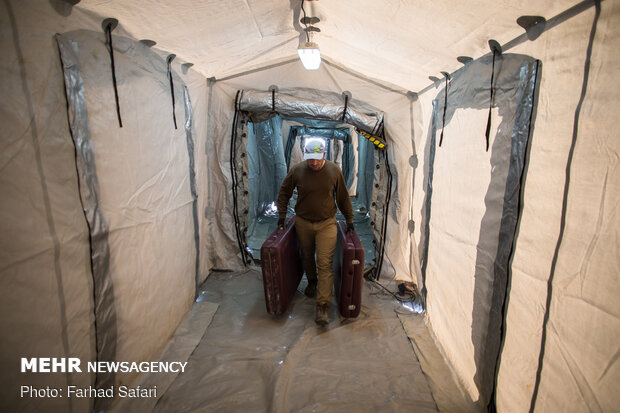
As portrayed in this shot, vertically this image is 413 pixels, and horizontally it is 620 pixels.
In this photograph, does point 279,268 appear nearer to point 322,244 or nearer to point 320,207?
point 322,244

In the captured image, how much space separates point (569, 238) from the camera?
1055 mm

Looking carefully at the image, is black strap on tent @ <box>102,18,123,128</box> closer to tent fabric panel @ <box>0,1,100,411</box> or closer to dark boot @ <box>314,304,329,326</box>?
tent fabric panel @ <box>0,1,100,411</box>

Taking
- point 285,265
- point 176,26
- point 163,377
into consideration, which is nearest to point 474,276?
point 285,265

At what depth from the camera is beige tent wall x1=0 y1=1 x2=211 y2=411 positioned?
3.38 feet

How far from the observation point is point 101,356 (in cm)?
147

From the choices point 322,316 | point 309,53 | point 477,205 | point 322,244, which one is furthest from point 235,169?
point 477,205

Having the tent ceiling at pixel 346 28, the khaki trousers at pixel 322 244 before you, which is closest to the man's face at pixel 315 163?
the khaki trousers at pixel 322 244

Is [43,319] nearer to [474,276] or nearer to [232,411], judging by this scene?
[232,411]

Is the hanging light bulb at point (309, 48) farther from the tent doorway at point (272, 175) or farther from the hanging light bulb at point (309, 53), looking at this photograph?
the tent doorway at point (272, 175)

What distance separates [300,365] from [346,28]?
2206mm

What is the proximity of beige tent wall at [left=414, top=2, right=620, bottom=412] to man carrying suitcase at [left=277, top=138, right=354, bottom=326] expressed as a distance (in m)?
1.34

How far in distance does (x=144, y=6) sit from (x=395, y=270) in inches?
117

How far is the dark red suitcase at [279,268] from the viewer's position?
233 centimetres

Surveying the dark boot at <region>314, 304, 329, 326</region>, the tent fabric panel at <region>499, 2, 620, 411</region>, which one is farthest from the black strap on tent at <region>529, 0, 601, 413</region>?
the dark boot at <region>314, 304, 329, 326</region>
